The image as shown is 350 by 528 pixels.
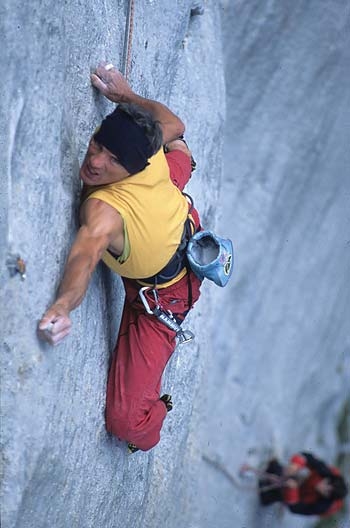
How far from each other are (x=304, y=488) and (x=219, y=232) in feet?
7.13

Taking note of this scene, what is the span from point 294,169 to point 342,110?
19.9 inches

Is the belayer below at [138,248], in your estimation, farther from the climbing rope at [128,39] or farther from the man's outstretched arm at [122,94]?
the climbing rope at [128,39]

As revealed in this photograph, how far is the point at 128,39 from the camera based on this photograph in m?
3.54

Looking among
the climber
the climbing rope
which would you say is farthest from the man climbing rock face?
the climber

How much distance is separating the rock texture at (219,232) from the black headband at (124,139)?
185mm

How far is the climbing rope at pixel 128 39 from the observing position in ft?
11.6

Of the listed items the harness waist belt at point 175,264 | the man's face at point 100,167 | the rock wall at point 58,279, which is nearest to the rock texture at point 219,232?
the rock wall at point 58,279

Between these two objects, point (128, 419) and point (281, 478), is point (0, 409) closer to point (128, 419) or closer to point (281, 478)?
point (128, 419)

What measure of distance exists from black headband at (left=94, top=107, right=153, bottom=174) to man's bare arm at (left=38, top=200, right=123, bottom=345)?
0.57 ft

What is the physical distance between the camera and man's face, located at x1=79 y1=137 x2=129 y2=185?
278 cm

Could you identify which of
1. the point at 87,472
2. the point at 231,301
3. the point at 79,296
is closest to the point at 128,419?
the point at 87,472

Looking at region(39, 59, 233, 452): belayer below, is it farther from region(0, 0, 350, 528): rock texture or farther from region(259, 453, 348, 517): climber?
region(259, 453, 348, 517): climber

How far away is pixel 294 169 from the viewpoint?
18.8 feet

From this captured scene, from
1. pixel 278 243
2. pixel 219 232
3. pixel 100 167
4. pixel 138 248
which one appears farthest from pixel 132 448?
pixel 278 243
